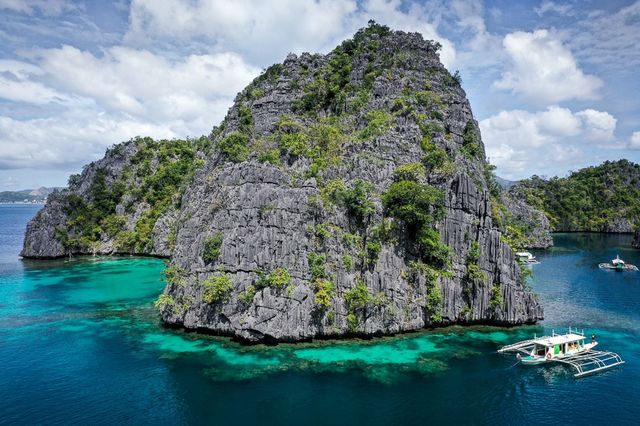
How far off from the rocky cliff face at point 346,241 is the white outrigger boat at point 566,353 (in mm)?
6805

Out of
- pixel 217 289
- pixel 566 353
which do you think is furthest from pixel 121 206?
pixel 566 353

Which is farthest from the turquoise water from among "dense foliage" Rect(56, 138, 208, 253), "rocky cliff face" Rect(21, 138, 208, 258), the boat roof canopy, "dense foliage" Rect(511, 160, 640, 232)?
"dense foliage" Rect(511, 160, 640, 232)

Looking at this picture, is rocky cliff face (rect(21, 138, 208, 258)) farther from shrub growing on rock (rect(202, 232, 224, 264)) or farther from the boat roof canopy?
the boat roof canopy

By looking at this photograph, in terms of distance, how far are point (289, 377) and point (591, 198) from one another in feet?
513

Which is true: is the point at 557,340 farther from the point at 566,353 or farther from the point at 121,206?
the point at 121,206

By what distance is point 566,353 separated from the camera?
42.3m

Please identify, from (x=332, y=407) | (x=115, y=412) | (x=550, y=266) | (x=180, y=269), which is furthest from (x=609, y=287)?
(x=115, y=412)

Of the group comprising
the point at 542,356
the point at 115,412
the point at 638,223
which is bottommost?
the point at 115,412

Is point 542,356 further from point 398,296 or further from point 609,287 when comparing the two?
point 609,287

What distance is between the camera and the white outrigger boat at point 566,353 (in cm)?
4094

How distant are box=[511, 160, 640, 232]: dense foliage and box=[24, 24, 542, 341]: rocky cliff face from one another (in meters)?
106

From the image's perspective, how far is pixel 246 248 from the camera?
47.6 meters

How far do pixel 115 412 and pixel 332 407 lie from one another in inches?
A: 639

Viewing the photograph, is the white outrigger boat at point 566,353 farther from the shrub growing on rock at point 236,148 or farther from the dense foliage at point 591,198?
the dense foliage at point 591,198
